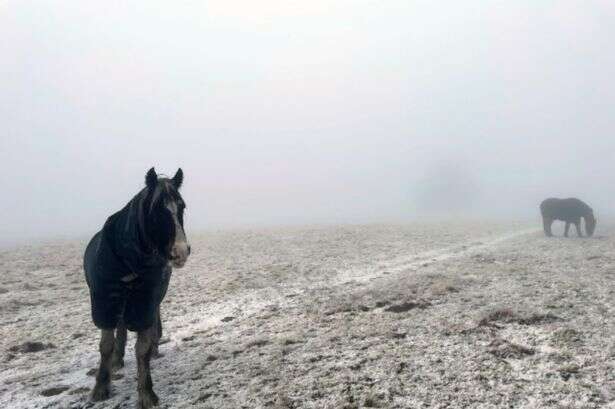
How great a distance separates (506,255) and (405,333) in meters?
12.5

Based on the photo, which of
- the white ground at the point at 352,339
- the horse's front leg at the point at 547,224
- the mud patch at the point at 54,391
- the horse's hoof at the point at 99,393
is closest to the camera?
the white ground at the point at 352,339

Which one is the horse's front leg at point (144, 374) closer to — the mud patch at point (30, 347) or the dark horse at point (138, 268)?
the dark horse at point (138, 268)

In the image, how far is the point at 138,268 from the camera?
5.61m

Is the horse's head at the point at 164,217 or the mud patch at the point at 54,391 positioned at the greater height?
the horse's head at the point at 164,217

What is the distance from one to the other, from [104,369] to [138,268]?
1.75 meters

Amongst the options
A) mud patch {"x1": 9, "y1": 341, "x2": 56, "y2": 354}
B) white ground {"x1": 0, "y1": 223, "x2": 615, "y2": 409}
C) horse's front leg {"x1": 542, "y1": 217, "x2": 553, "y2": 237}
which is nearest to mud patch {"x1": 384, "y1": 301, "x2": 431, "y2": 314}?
white ground {"x1": 0, "y1": 223, "x2": 615, "y2": 409}

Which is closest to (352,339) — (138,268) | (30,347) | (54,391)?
(138,268)

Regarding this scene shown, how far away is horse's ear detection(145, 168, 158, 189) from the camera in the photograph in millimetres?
5322

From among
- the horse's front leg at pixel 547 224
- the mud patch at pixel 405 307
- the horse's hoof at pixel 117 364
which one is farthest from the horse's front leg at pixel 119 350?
the horse's front leg at pixel 547 224

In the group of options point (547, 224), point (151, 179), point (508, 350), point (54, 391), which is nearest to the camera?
point (151, 179)

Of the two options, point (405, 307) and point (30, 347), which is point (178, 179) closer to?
point (30, 347)

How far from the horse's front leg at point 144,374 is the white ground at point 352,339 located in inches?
9.5

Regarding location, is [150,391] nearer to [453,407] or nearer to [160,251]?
[160,251]

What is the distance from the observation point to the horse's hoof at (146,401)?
5.63m
